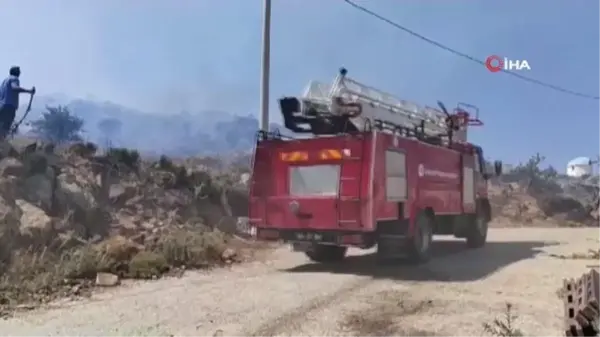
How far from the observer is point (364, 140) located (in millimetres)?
10844

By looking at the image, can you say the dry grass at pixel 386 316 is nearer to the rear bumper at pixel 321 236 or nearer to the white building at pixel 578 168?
the rear bumper at pixel 321 236

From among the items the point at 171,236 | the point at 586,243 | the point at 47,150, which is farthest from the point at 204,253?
the point at 586,243

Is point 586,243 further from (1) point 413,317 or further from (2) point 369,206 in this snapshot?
(1) point 413,317

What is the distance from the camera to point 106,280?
370 inches

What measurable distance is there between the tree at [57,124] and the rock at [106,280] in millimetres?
22237

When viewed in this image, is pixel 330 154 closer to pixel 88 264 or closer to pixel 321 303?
pixel 321 303

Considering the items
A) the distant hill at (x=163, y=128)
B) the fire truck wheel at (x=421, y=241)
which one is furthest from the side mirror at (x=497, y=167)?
the distant hill at (x=163, y=128)

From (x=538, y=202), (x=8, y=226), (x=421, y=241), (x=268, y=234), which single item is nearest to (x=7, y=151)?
(x=8, y=226)

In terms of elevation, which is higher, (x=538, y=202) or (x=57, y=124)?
(x=57, y=124)

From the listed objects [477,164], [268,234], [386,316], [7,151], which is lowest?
[386,316]

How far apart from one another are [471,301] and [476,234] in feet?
29.2

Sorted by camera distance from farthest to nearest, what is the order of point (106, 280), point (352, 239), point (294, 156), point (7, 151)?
point (7, 151) < point (294, 156) < point (352, 239) < point (106, 280)

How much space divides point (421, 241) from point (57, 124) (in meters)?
25.1

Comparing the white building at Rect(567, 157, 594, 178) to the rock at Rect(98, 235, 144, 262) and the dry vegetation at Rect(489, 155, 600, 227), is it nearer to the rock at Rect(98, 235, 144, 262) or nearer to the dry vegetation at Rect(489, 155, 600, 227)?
the dry vegetation at Rect(489, 155, 600, 227)
